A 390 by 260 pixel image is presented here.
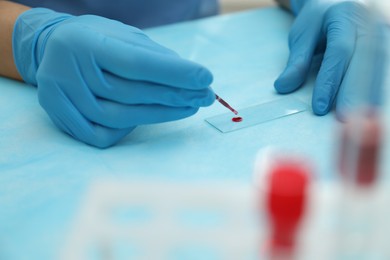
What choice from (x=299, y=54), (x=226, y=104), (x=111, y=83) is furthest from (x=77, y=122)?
(x=299, y=54)

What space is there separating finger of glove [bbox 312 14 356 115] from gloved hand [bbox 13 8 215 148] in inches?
9.1

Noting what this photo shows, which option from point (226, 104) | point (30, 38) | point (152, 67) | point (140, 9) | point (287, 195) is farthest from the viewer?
point (140, 9)

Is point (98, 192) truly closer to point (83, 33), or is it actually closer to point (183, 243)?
point (183, 243)

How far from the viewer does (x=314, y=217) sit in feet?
1.61

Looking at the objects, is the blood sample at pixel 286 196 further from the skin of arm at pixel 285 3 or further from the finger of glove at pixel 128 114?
the skin of arm at pixel 285 3

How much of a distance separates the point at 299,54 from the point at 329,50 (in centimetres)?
10

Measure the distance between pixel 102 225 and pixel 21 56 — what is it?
83cm

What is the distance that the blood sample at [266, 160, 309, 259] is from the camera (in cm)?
39

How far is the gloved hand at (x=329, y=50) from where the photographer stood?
3.47 ft

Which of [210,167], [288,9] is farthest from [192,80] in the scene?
[288,9]

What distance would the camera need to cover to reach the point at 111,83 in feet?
3.18

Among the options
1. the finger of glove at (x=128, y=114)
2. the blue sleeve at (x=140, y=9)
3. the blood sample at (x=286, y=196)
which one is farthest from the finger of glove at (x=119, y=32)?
the blood sample at (x=286, y=196)

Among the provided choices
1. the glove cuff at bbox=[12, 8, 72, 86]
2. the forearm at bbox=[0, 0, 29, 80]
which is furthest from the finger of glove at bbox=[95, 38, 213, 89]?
the forearm at bbox=[0, 0, 29, 80]

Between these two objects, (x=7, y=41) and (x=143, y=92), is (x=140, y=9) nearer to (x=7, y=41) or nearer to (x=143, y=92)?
(x=7, y=41)
